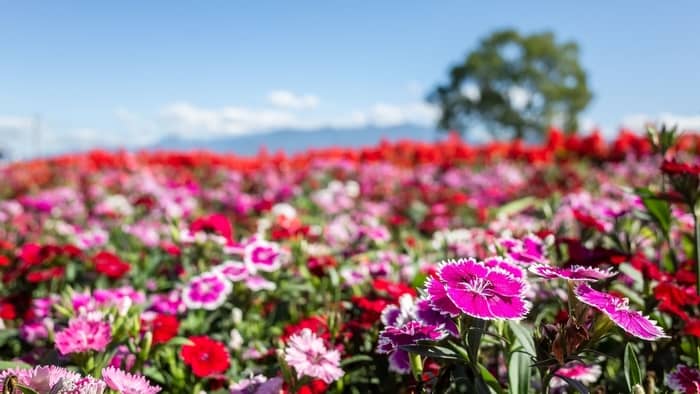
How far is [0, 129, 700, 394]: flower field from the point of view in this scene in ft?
3.48

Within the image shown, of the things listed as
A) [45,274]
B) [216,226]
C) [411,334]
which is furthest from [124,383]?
[45,274]

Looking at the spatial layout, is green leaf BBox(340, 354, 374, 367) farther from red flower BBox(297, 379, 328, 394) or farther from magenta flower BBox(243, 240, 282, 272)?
magenta flower BBox(243, 240, 282, 272)

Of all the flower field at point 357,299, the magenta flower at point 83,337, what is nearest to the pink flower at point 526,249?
the flower field at point 357,299

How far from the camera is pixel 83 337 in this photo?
131cm

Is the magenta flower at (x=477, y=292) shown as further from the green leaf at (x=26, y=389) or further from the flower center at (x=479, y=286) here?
the green leaf at (x=26, y=389)

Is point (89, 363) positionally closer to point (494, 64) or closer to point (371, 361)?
point (371, 361)

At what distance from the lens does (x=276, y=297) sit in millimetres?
2258

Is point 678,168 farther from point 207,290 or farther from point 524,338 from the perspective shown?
point 207,290

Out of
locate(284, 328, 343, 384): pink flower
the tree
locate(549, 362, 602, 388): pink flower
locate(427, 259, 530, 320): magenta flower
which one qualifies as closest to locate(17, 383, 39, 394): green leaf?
locate(284, 328, 343, 384): pink flower

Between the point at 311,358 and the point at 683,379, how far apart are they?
766 mm

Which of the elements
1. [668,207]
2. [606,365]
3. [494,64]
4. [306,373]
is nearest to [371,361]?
[306,373]

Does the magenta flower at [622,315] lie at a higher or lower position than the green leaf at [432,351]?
higher

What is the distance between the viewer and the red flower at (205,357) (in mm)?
1457

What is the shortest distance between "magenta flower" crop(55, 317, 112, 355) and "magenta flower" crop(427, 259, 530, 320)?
2.46ft
